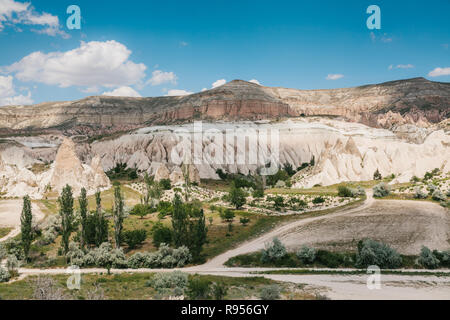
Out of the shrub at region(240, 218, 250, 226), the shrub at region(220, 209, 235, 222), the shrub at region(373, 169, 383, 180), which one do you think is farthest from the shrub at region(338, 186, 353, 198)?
the shrub at region(373, 169, 383, 180)

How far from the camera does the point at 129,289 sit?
15781 millimetres

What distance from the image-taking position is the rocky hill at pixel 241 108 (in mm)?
137375

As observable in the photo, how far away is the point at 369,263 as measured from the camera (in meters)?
20.9

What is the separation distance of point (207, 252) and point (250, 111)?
118469mm

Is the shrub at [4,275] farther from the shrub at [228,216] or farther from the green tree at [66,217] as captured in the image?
the shrub at [228,216]

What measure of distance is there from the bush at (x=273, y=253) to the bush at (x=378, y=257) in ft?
15.7

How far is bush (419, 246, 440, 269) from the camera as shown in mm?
20500

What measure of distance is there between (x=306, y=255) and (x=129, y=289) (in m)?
11.7

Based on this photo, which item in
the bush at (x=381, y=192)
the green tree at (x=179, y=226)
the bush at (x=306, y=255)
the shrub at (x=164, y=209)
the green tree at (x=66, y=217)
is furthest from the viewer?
the bush at (x=381, y=192)

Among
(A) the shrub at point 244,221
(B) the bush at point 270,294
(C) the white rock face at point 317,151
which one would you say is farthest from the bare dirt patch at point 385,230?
(C) the white rock face at point 317,151

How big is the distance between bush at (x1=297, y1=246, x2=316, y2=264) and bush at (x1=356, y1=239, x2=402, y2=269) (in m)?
2.73
